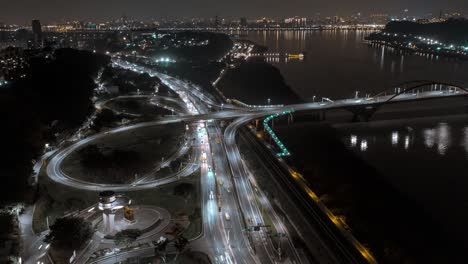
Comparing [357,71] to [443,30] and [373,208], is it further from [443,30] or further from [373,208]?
[443,30]

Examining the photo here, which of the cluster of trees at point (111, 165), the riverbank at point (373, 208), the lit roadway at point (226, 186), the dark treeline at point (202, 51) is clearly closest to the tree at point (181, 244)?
the lit roadway at point (226, 186)

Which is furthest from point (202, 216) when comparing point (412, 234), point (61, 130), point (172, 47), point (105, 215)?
point (172, 47)

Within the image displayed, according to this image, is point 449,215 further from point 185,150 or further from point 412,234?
point 185,150

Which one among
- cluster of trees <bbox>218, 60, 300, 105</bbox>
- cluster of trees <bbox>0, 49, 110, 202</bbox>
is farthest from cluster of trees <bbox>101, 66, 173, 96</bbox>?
cluster of trees <bbox>218, 60, 300, 105</bbox>

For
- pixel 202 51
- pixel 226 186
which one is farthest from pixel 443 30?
pixel 226 186

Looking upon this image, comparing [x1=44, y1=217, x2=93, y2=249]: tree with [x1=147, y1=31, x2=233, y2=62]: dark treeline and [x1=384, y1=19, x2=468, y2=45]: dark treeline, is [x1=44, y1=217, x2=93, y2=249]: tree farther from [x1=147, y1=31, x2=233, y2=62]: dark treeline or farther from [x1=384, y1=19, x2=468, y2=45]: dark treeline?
[x1=384, y1=19, x2=468, y2=45]: dark treeline

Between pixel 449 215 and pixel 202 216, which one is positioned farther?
pixel 449 215
